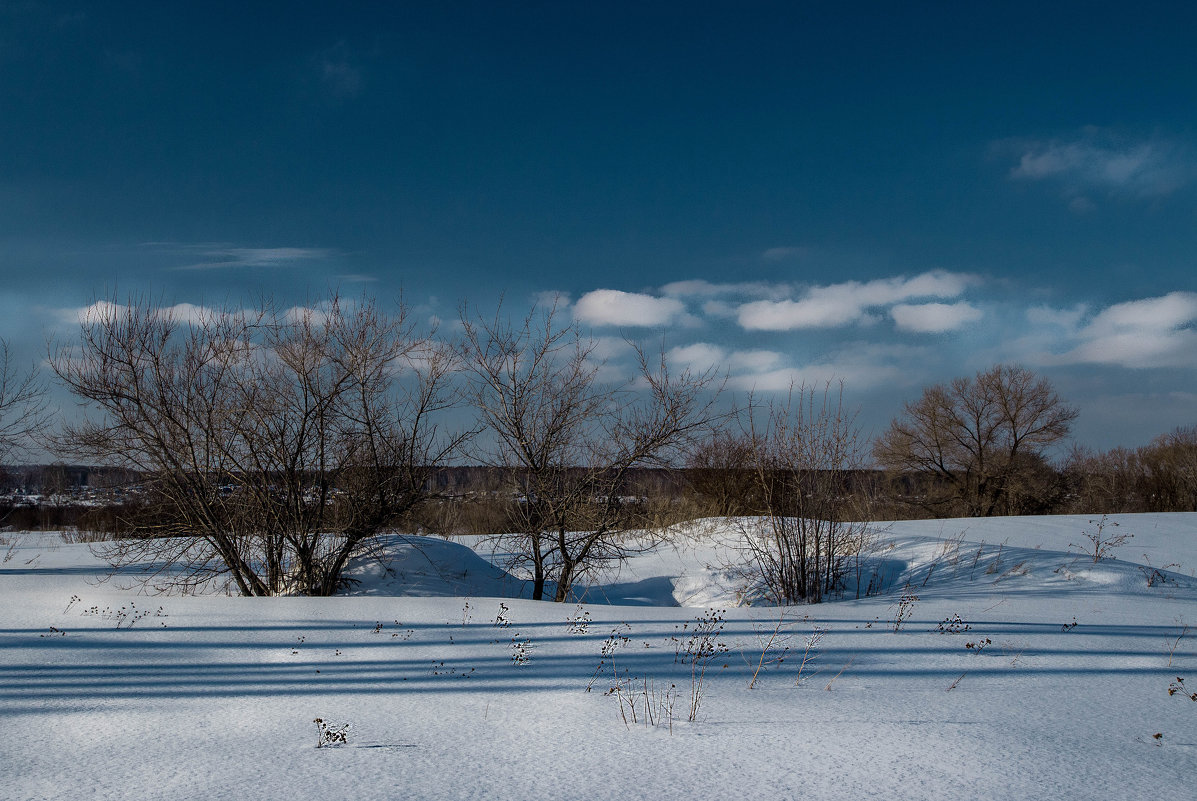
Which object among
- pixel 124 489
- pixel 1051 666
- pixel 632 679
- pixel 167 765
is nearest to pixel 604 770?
pixel 632 679

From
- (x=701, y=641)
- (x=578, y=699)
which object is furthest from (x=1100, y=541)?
(x=578, y=699)

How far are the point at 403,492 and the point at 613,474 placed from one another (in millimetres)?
2273

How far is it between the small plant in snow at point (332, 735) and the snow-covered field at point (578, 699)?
0.15 ft

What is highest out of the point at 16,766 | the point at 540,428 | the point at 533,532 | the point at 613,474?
the point at 540,428

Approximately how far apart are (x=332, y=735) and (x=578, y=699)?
1209mm

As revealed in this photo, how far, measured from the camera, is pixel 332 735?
3221mm

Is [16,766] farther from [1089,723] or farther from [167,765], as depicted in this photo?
[1089,723]

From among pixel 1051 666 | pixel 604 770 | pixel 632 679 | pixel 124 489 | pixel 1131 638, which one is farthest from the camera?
pixel 124 489

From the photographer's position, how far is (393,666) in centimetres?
448

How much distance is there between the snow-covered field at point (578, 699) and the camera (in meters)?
2.83

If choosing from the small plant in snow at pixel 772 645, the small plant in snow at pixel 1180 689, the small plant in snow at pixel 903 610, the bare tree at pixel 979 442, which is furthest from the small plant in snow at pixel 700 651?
the bare tree at pixel 979 442

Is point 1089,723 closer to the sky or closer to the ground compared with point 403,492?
closer to the ground

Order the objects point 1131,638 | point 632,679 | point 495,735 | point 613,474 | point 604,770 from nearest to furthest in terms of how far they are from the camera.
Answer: point 604,770
point 495,735
point 632,679
point 1131,638
point 613,474

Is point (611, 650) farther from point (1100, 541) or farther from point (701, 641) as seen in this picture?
point (1100, 541)
